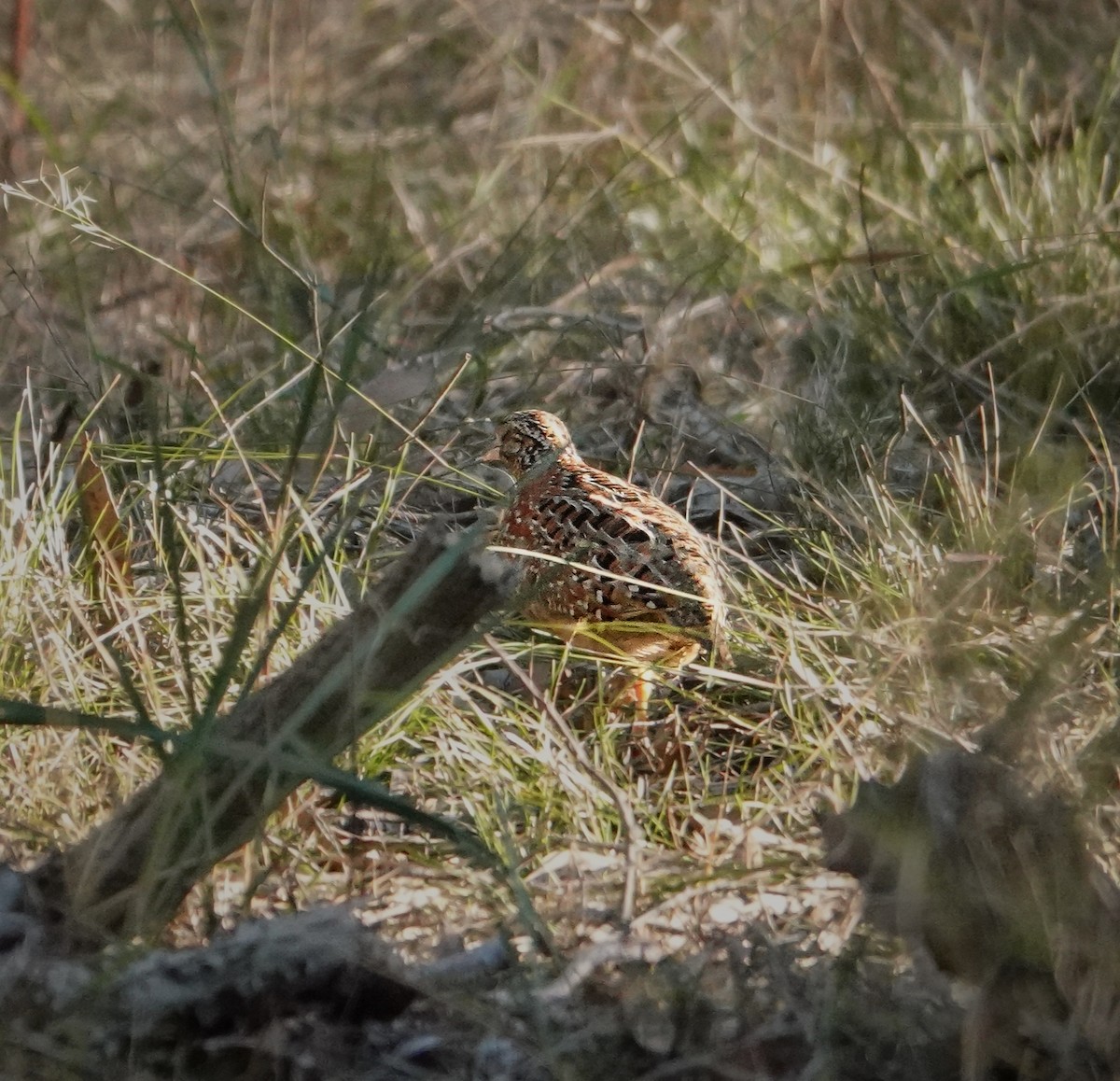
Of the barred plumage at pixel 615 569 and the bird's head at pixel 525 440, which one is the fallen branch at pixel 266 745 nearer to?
the barred plumage at pixel 615 569

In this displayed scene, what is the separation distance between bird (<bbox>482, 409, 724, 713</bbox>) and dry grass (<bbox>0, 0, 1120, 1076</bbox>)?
12 centimetres

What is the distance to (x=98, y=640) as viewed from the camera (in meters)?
2.69

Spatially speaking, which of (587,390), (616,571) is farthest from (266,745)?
(587,390)

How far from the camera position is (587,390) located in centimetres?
501

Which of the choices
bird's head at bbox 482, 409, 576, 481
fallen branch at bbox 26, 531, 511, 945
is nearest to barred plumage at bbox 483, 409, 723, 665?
bird's head at bbox 482, 409, 576, 481

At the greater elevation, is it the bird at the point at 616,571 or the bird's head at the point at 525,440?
the bird's head at the point at 525,440

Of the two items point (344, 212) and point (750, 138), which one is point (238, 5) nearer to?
point (344, 212)

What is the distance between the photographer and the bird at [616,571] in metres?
3.35

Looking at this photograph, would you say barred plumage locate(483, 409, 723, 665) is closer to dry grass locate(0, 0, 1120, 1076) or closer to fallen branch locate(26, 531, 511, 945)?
dry grass locate(0, 0, 1120, 1076)

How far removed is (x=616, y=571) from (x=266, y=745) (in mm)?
1343

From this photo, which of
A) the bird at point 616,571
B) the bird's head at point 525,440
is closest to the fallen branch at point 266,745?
the bird at point 616,571

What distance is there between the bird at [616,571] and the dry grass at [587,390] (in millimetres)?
121

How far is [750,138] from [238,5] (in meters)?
3.59

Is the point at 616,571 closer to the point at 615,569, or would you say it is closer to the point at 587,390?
the point at 615,569
